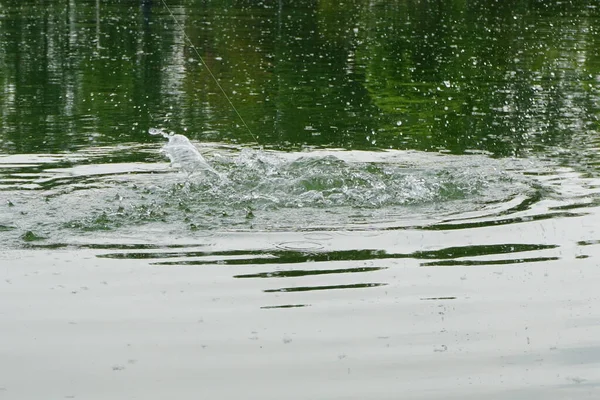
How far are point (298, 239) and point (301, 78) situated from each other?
17464mm

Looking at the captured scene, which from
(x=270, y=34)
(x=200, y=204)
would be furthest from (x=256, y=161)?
(x=270, y=34)

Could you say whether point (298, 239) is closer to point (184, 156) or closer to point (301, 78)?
point (184, 156)

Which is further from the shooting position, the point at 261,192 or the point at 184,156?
the point at 184,156

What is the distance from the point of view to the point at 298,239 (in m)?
12.8

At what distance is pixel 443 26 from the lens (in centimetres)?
4869

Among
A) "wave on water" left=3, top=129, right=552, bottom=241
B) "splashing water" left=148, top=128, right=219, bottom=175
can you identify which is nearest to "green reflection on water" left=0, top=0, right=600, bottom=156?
"splashing water" left=148, top=128, right=219, bottom=175

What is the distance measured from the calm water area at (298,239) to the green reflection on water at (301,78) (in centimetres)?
15

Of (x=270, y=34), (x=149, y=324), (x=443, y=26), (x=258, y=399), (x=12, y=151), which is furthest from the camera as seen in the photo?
(x=443, y=26)

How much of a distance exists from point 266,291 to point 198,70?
21234mm

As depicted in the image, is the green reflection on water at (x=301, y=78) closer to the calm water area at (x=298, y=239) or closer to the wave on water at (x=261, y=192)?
the calm water area at (x=298, y=239)

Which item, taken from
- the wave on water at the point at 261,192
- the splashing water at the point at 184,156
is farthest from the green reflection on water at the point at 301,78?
the wave on water at the point at 261,192

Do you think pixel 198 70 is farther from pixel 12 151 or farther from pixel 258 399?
pixel 258 399

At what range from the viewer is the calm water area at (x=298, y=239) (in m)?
9.00

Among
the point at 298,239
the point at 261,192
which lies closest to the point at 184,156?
the point at 261,192
